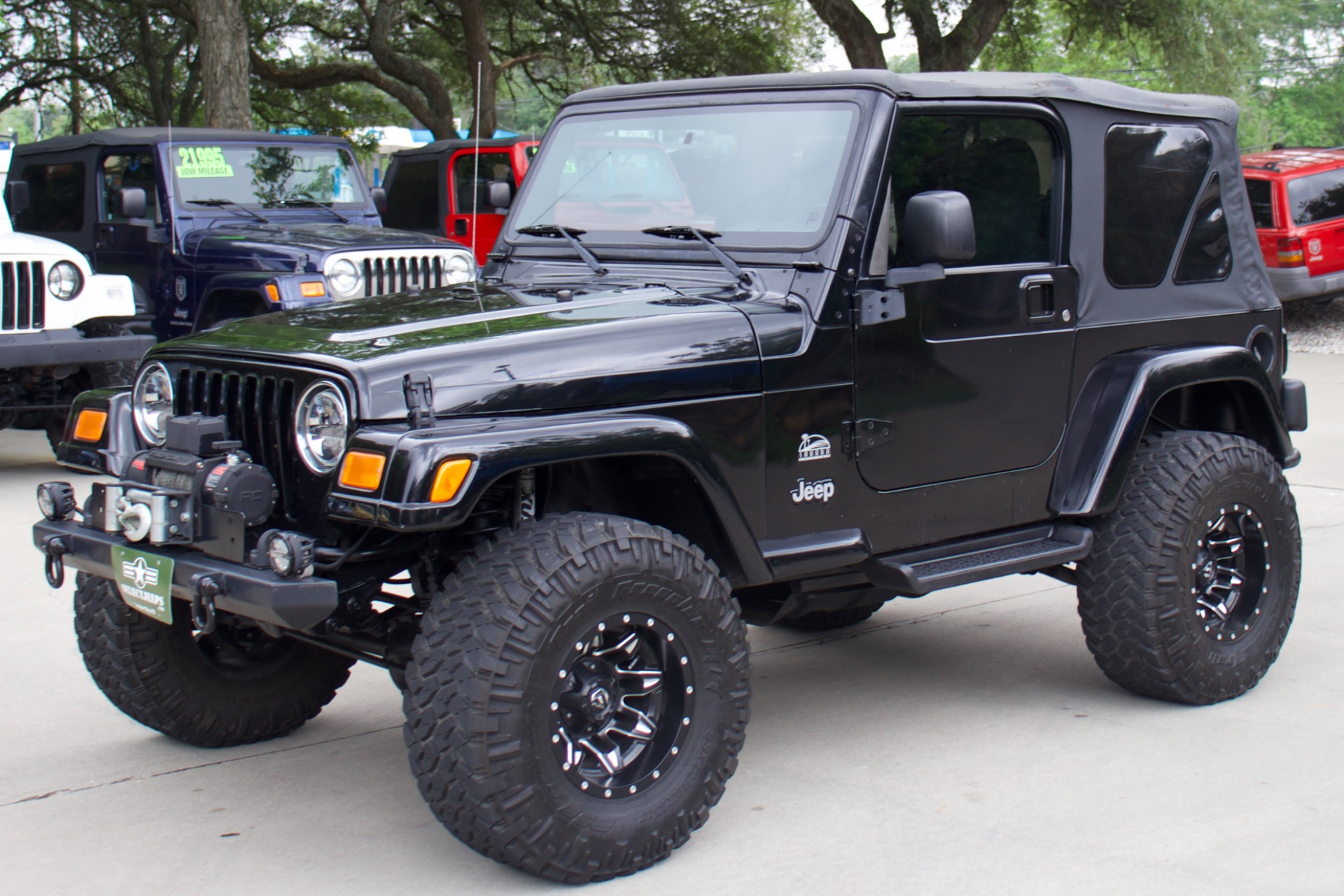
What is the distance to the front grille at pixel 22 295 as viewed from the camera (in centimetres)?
830

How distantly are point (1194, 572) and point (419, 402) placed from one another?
2641mm

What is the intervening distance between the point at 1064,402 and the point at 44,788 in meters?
3.22

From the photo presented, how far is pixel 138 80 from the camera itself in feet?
81.3

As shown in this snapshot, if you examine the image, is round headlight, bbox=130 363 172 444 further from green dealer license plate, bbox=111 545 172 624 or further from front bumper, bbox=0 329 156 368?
front bumper, bbox=0 329 156 368

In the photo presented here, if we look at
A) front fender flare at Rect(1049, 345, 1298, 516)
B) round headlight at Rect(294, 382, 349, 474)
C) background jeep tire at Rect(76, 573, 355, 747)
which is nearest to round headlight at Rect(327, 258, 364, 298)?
background jeep tire at Rect(76, 573, 355, 747)

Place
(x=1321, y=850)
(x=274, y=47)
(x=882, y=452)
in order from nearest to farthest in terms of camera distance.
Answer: (x=1321, y=850)
(x=882, y=452)
(x=274, y=47)

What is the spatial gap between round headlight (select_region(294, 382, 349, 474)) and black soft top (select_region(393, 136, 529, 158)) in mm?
10795

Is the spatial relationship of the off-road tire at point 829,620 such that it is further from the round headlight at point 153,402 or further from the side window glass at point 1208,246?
the round headlight at point 153,402

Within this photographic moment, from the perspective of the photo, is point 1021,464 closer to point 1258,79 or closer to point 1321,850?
point 1321,850

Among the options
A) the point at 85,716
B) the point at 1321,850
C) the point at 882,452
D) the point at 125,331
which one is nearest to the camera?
the point at 1321,850

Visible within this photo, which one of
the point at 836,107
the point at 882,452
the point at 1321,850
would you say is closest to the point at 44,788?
the point at 882,452

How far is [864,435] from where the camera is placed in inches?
157

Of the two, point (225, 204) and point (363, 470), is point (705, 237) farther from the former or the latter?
point (225, 204)

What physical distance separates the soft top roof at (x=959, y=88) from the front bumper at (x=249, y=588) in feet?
6.31
